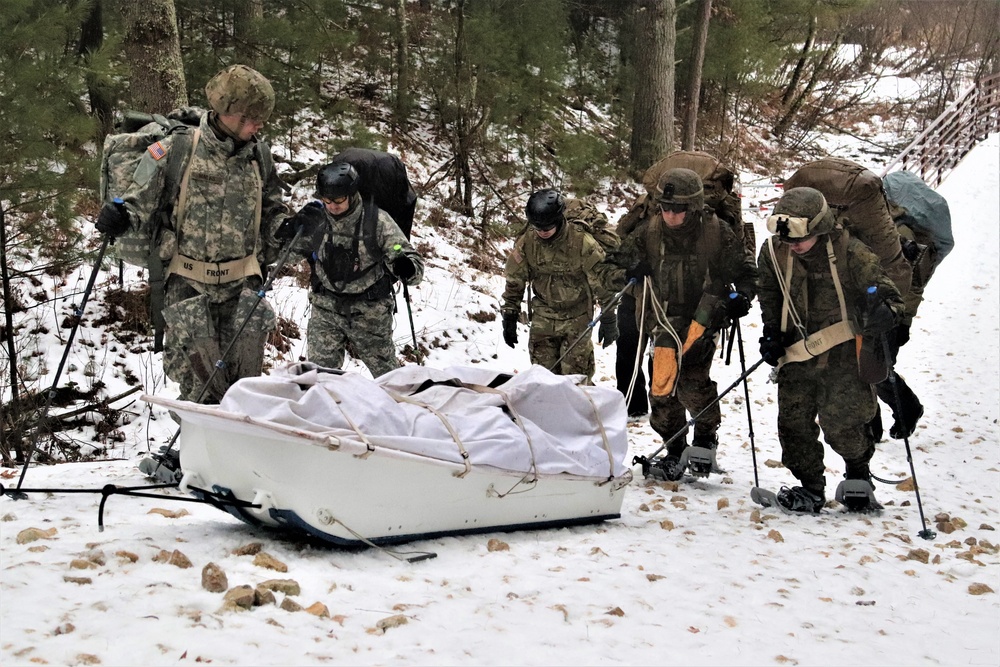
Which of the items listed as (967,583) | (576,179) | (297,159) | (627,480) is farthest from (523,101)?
(967,583)

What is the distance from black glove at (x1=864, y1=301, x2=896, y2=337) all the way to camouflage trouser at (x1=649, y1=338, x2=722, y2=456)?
119 centimetres

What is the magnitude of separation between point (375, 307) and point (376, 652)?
3.34 metres

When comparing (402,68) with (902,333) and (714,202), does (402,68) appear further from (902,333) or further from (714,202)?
(902,333)

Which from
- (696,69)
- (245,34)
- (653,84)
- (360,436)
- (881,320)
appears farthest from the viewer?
(696,69)

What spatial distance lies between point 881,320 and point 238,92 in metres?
4.07

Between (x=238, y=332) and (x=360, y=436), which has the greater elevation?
(x=238, y=332)

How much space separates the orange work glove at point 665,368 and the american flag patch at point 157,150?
3529mm

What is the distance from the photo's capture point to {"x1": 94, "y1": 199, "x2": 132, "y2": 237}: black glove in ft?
15.9

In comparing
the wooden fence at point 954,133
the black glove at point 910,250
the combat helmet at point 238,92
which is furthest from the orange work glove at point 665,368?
the wooden fence at point 954,133

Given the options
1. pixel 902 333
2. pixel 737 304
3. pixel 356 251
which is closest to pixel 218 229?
pixel 356 251

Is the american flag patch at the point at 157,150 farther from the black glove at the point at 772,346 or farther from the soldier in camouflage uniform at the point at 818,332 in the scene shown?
the black glove at the point at 772,346

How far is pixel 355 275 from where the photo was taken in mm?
6117

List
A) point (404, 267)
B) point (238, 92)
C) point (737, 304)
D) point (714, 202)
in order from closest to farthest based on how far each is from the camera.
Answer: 1. point (238, 92)
2. point (404, 267)
3. point (737, 304)
4. point (714, 202)

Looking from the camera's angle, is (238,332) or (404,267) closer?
(238,332)
